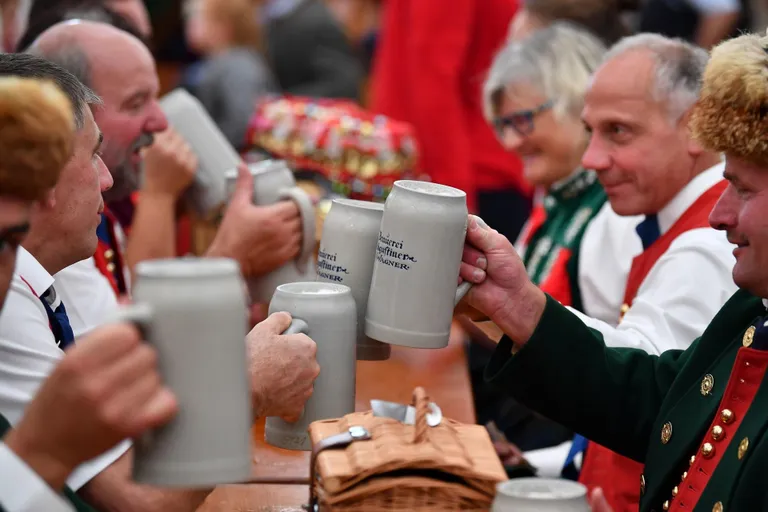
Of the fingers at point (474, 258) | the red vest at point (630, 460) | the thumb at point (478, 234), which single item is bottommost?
the red vest at point (630, 460)

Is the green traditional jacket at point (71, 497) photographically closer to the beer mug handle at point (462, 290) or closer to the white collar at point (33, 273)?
Answer: the white collar at point (33, 273)

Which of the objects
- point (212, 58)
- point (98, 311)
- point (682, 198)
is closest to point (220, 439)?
point (98, 311)

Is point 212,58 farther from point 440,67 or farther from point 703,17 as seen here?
point 703,17

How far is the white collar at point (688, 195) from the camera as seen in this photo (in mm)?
2326

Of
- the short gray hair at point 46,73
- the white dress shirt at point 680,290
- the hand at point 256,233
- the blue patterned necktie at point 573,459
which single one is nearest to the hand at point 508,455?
the blue patterned necktie at point 573,459

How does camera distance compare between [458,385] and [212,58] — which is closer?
[458,385]

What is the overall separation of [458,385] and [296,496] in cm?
78

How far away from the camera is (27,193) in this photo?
1.13 metres

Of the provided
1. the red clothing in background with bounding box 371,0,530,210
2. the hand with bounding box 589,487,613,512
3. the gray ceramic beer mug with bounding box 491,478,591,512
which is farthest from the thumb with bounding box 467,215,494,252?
the red clothing in background with bounding box 371,0,530,210

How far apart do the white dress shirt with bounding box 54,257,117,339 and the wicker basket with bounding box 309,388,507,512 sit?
2.94 ft

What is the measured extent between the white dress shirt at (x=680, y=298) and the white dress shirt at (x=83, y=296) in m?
0.89

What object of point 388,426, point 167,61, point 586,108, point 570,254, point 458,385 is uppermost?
point 586,108

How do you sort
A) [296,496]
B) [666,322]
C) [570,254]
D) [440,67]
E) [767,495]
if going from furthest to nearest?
1. [440,67]
2. [570,254]
3. [666,322]
4. [296,496]
5. [767,495]

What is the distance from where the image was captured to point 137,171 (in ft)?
9.00
